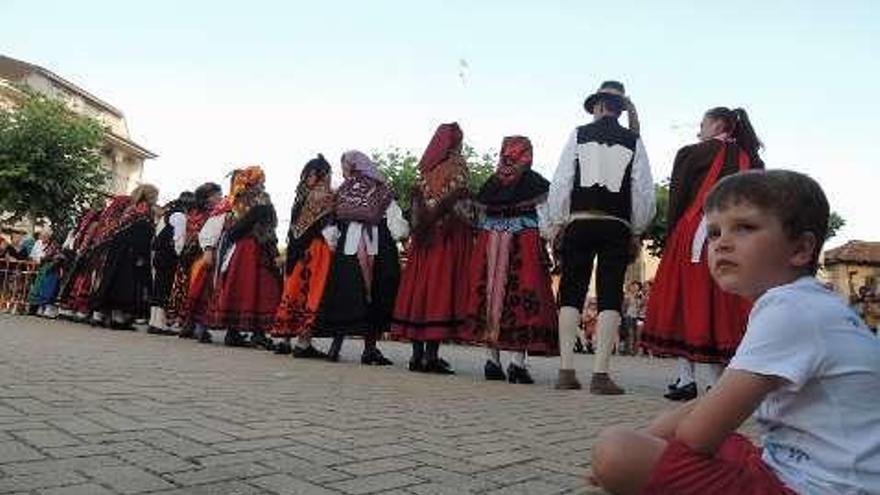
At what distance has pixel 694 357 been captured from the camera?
6.00 m

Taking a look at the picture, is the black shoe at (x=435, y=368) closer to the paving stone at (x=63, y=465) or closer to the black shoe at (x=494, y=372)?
the black shoe at (x=494, y=372)

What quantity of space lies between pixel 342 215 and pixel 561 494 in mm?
6168

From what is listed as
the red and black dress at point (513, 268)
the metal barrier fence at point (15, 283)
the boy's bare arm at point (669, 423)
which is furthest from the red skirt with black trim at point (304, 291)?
the metal barrier fence at point (15, 283)

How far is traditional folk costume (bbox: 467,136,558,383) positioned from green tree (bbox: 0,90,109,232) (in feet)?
77.5

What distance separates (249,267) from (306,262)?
1.78 m

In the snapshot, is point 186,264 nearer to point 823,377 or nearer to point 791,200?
point 791,200

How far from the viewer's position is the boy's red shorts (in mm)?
1806

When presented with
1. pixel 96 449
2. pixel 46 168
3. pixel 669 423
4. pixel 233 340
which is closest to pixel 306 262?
pixel 233 340

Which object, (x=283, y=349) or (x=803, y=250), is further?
(x=283, y=349)

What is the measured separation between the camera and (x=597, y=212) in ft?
22.0

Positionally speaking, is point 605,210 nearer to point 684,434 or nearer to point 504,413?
point 504,413

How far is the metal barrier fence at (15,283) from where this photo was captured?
1822 cm

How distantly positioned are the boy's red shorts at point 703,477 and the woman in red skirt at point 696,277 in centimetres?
422

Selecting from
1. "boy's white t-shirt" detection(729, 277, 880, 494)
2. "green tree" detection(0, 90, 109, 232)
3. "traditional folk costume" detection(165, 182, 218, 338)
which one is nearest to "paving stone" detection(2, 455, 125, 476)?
"boy's white t-shirt" detection(729, 277, 880, 494)
